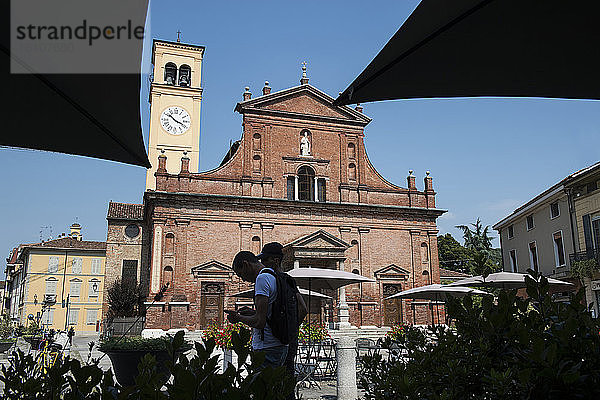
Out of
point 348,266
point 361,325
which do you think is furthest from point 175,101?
point 361,325

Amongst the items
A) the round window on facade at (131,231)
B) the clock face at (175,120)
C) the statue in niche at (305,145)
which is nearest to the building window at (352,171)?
→ the statue in niche at (305,145)

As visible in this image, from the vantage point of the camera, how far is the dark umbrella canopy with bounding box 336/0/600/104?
2.03m

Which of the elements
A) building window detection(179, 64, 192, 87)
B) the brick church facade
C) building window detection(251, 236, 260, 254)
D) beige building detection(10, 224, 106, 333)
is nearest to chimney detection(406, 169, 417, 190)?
the brick church facade

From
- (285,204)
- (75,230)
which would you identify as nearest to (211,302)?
(285,204)

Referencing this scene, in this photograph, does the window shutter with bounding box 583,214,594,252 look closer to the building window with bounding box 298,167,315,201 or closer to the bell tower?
the building window with bounding box 298,167,315,201

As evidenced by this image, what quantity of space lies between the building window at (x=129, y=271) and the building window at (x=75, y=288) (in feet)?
69.5

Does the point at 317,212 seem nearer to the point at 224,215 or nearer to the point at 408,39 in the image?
the point at 224,215

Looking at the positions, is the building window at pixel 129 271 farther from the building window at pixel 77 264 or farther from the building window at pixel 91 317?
the building window at pixel 77 264

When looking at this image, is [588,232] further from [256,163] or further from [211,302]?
[211,302]

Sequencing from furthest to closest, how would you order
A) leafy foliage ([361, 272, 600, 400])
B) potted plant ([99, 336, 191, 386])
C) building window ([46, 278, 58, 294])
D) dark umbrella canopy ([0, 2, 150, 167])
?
1. building window ([46, 278, 58, 294])
2. potted plant ([99, 336, 191, 386])
3. dark umbrella canopy ([0, 2, 150, 167])
4. leafy foliage ([361, 272, 600, 400])

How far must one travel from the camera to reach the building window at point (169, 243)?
22.9 meters

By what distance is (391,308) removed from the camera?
82.8 ft

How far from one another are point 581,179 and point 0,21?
26.2m

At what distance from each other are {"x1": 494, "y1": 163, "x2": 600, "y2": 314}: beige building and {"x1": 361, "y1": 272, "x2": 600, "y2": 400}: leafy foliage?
22.1 m
